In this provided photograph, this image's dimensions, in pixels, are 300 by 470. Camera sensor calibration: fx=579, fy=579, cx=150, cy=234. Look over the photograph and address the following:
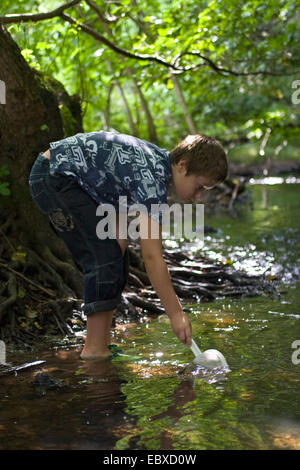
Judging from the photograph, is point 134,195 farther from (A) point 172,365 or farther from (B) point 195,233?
(B) point 195,233

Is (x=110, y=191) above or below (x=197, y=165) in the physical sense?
below

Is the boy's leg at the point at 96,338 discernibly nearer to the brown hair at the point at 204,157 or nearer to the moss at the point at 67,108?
the brown hair at the point at 204,157

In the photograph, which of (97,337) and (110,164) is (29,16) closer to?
(110,164)

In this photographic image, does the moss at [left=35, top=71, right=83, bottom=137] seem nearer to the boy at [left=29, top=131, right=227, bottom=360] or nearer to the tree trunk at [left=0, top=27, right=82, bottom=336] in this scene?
the tree trunk at [left=0, top=27, right=82, bottom=336]

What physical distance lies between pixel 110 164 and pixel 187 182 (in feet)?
1.33

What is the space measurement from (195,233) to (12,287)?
16.8ft

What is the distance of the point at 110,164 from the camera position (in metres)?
2.96

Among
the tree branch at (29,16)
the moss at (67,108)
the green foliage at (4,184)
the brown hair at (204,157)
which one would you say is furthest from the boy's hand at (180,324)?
the tree branch at (29,16)

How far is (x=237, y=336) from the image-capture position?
3.49 meters

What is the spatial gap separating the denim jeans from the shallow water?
1.22 ft

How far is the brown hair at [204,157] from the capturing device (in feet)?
9.36

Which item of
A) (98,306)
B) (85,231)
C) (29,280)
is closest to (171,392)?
(98,306)

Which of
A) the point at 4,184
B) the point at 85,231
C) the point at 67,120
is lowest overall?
the point at 85,231
